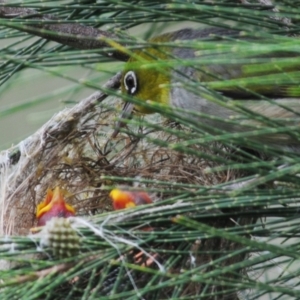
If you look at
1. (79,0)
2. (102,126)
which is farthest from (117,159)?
(79,0)

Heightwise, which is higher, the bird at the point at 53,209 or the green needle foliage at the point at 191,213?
the green needle foliage at the point at 191,213

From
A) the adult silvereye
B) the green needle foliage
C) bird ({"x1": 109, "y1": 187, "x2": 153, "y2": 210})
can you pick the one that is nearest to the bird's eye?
the adult silvereye

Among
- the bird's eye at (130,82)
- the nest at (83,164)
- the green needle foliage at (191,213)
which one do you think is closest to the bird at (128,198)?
the nest at (83,164)

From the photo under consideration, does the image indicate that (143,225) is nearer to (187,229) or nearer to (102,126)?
(187,229)

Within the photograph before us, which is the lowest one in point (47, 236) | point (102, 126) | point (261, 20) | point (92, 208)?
point (92, 208)

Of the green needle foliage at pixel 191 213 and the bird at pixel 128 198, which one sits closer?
the green needle foliage at pixel 191 213

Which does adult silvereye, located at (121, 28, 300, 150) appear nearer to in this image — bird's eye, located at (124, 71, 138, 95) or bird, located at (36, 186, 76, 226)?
bird's eye, located at (124, 71, 138, 95)

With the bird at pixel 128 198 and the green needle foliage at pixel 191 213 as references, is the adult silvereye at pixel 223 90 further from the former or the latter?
the bird at pixel 128 198
